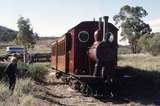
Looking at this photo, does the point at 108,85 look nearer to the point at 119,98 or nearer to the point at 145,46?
the point at 119,98

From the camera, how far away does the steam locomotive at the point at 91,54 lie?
1775 cm

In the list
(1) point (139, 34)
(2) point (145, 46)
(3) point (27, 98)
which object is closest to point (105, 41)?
(3) point (27, 98)

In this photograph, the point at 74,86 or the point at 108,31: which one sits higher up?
the point at 108,31

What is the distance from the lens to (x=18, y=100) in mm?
13445

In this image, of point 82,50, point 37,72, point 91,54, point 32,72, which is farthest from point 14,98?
point 37,72

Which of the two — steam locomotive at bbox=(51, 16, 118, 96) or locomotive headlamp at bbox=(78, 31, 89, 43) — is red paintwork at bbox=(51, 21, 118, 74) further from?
locomotive headlamp at bbox=(78, 31, 89, 43)

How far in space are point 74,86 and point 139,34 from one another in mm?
74366

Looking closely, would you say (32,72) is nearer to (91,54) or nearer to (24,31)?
(91,54)

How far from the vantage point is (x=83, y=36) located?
19500 mm


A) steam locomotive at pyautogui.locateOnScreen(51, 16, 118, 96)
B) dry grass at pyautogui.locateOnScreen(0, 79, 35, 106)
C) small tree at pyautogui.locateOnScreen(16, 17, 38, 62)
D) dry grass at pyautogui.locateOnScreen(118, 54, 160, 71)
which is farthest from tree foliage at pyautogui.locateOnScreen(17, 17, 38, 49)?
dry grass at pyautogui.locateOnScreen(0, 79, 35, 106)

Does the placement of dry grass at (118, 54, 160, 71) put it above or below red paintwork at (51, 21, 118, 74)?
below

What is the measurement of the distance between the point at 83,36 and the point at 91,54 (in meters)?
1.35

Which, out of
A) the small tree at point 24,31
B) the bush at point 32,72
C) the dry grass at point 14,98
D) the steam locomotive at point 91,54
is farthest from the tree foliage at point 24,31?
the dry grass at point 14,98

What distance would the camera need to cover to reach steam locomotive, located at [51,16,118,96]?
17.8 meters
